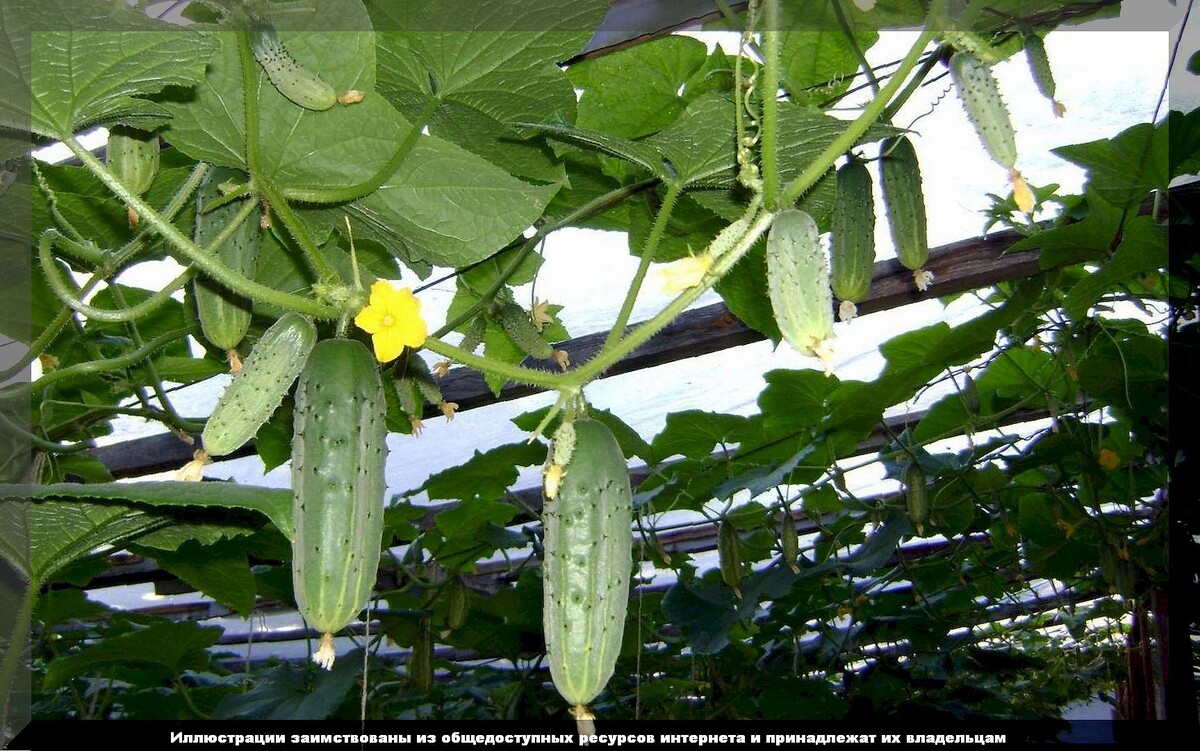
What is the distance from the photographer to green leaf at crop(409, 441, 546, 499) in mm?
3486

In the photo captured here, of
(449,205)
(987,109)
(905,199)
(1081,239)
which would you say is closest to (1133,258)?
(1081,239)

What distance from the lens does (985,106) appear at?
1.01 m

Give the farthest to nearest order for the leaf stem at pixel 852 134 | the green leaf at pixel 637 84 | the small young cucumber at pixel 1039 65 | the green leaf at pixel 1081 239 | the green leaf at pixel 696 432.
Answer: the green leaf at pixel 696 432 < the green leaf at pixel 1081 239 < the green leaf at pixel 637 84 < the small young cucumber at pixel 1039 65 < the leaf stem at pixel 852 134

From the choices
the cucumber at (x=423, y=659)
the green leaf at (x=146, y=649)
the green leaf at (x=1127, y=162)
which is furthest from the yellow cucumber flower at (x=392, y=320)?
the cucumber at (x=423, y=659)

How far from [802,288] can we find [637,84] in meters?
1.36

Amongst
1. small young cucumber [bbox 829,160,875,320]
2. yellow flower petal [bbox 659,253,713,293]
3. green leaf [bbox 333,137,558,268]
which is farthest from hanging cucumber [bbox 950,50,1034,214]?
green leaf [bbox 333,137,558,268]

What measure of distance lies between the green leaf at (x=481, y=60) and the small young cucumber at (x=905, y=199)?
0.54 metres

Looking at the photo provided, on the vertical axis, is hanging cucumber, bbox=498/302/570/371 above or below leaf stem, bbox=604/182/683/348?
above

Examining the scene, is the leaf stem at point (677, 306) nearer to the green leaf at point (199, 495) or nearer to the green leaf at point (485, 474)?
the green leaf at point (199, 495)

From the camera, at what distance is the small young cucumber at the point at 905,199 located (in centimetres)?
156

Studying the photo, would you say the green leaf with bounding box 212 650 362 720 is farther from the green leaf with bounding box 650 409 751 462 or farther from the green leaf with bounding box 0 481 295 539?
the green leaf with bounding box 0 481 295 539

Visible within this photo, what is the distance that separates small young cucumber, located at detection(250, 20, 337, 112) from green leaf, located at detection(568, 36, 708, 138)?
967mm

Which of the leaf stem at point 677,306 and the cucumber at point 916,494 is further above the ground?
the cucumber at point 916,494

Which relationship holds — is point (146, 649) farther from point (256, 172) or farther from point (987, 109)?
point (987, 109)
